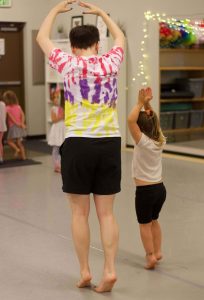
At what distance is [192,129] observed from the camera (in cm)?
1031

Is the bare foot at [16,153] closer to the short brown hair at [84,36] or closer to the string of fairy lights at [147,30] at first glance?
the string of fairy lights at [147,30]

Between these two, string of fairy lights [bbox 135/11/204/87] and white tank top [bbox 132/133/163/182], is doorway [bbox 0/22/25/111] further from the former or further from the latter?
white tank top [bbox 132/133/163/182]

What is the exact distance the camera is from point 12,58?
36.3ft

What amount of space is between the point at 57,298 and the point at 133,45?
21.8 feet

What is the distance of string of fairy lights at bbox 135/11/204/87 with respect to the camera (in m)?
9.02

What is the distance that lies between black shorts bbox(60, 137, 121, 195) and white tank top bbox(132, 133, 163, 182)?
380 millimetres

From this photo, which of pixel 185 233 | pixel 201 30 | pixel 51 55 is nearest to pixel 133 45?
pixel 201 30

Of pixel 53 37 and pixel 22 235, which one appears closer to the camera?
pixel 22 235

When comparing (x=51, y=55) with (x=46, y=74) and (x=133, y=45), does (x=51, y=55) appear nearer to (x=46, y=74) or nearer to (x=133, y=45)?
(x=133, y=45)

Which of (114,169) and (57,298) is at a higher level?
(114,169)

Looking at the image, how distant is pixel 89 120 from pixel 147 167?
0.66 m

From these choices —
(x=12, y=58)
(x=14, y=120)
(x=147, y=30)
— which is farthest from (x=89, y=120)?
(x=12, y=58)

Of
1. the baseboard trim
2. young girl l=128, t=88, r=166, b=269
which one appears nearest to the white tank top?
young girl l=128, t=88, r=166, b=269

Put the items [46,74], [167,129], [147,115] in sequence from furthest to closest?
[46,74] → [167,129] → [147,115]
